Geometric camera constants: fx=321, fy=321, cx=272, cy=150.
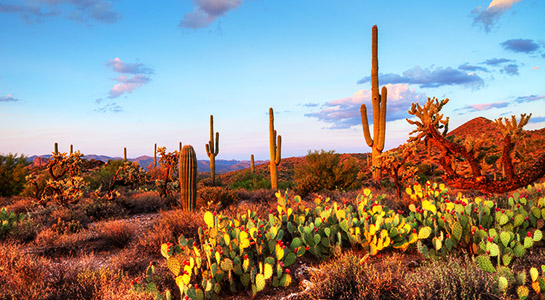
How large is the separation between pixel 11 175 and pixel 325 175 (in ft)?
48.0

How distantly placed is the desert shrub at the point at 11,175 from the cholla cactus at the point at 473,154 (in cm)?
1713

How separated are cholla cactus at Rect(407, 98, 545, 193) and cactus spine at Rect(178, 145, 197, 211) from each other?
679 centimetres

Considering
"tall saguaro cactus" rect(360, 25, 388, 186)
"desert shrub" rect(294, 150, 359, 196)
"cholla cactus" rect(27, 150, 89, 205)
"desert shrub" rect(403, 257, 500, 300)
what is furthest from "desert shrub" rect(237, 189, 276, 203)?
"desert shrub" rect(403, 257, 500, 300)

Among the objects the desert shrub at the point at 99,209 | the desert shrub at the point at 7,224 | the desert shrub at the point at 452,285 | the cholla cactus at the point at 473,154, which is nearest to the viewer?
the desert shrub at the point at 452,285

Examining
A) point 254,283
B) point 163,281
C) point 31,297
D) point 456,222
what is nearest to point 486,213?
point 456,222

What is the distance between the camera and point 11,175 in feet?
49.4

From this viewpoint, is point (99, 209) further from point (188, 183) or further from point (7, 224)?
point (188, 183)

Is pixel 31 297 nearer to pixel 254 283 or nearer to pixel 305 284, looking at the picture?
pixel 254 283

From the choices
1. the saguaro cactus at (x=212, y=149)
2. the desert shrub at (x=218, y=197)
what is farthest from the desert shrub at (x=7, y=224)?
the saguaro cactus at (x=212, y=149)

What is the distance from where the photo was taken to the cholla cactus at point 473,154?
645 centimetres

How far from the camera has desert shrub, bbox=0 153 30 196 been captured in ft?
48.7

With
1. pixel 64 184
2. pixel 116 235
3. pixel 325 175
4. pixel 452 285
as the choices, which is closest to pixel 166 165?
pixel 64 184

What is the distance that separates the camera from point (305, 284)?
4023 millimetres

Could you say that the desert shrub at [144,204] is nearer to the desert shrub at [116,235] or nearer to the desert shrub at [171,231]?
the desert shrub at [116,235]
